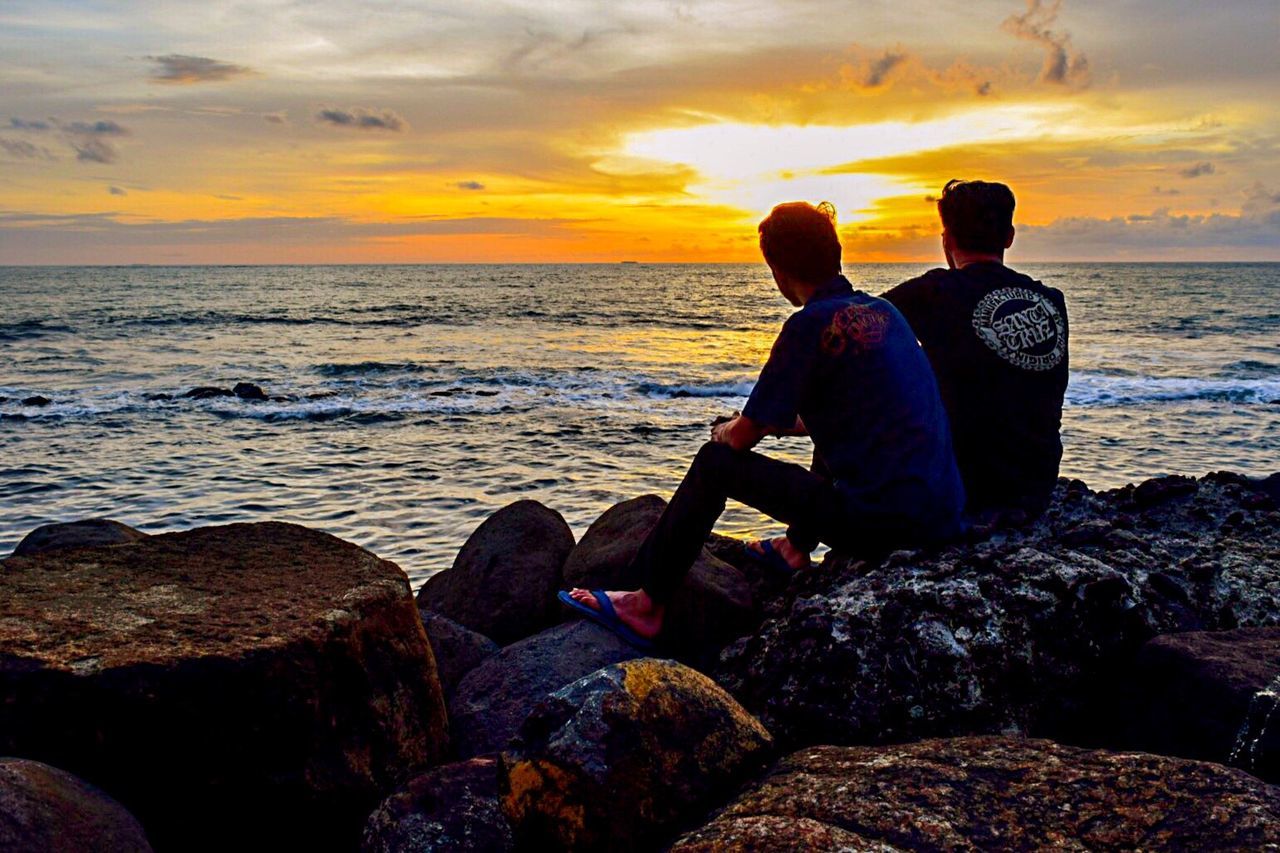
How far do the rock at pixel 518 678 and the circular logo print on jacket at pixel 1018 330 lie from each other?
2160 millimetres

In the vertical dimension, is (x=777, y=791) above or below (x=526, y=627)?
above

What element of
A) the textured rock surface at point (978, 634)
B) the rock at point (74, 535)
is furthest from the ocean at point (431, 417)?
the textured rock surface at point (978, 634)

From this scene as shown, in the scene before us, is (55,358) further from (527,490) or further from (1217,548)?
(1217,548)

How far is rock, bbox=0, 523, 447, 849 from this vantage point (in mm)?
2986

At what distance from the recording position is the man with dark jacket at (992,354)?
4.45 m

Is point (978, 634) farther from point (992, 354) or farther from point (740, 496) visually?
point (992, 354)

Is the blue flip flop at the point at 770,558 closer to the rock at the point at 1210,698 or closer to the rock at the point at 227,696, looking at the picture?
the rock at the point at 1210,698

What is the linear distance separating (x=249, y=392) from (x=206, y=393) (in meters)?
0.86

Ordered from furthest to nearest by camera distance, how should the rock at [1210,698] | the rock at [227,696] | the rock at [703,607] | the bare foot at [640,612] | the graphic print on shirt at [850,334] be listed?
the rock at [703,607], the bare foot at [640,612], the graphic print on shirt at [850,334], the rock at [227,696], the rock at [1210,698]

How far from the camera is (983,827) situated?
223 centimetres

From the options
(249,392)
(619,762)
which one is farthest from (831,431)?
(249,392)

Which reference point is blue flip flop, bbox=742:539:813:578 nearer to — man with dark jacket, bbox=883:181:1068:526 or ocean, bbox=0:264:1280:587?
man with dark jacket, bbox=883:181:1068:526

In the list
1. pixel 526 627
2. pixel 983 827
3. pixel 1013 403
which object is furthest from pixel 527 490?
pixel 983 827

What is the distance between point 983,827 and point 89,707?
2.57 metres
